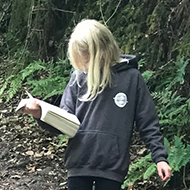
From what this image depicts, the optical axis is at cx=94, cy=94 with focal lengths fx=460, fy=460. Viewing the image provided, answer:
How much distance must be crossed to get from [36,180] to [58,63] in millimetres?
2180

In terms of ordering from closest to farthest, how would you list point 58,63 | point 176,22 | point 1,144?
point 176,22, point 1,144, point 58,63

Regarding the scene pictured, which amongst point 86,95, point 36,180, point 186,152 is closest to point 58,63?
point 36,180

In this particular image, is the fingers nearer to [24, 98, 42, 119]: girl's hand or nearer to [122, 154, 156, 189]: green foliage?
[24, 98, 42, 119]: girl's hand

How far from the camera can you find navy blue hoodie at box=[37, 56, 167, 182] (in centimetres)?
289

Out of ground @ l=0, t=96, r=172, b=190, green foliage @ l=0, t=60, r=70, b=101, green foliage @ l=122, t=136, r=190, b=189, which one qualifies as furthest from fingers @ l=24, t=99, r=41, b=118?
green foliage @ l=0, t=60, r=70, b=101

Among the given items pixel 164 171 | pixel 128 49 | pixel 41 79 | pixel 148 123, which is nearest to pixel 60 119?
pixel 148 123

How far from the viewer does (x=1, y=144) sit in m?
5.99

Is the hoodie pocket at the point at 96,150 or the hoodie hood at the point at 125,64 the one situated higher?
the hoodie hood at the point at 125,64

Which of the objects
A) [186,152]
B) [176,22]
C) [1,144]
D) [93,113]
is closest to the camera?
[93,113]

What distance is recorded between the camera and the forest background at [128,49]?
4508 millimetres

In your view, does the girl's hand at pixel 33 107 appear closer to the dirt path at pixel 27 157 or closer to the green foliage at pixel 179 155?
the green foliage at pixel 179 155

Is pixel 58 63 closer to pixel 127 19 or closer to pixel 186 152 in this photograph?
pixel 127 19

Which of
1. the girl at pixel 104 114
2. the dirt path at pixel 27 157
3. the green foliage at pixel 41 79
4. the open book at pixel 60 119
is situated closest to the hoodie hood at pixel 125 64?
the girl at pixel 104 114

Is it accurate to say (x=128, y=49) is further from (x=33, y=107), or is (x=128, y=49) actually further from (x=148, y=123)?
(x=33, y=107)
